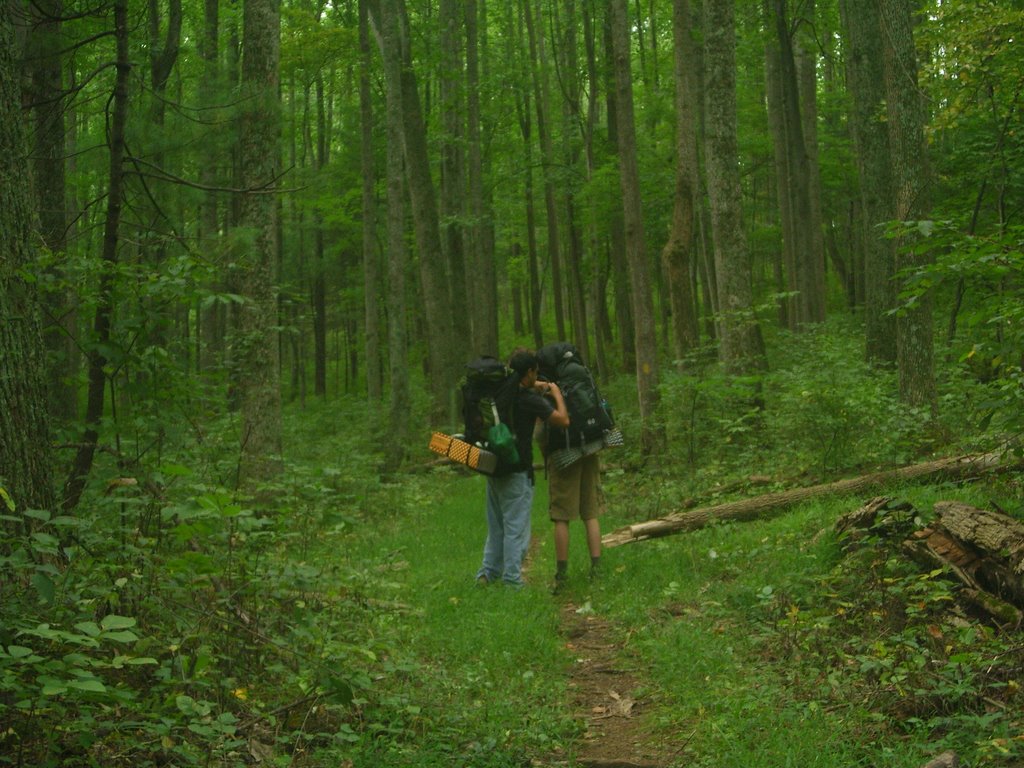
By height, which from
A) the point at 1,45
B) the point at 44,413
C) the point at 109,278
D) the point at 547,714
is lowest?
the point at 547,714

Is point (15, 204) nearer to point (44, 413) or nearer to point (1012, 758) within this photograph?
point (44, 413)

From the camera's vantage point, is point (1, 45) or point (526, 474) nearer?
point (1, 45)

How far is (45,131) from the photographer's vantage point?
799cm

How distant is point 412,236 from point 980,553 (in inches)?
1211

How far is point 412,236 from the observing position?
116ft

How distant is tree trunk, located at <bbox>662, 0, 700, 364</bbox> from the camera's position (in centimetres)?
1634

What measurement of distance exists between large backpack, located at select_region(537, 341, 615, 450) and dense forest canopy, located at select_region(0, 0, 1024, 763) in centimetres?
236

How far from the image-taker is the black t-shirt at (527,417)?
345 inches

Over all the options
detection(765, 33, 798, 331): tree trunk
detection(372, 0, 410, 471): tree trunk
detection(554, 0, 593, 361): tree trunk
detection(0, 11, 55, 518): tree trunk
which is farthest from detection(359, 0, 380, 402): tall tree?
detection(0, 11, 55, 518): tree trunk

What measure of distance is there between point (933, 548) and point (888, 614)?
0.64 meters

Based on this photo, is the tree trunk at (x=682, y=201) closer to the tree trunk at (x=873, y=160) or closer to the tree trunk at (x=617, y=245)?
the tree trunk at (x=873, y=160)

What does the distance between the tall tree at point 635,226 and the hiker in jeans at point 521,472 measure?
7418 mm

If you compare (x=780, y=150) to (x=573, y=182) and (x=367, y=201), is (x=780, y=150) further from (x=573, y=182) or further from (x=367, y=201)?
(x=367, y=201)

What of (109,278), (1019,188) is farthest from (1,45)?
(1019,188)
